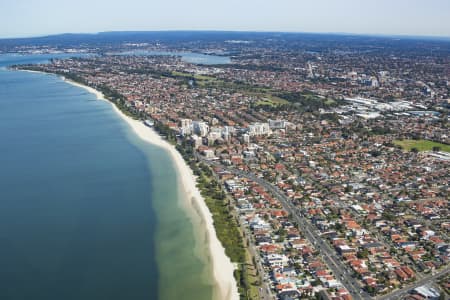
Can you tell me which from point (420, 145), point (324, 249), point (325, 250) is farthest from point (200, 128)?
point (325, 250)

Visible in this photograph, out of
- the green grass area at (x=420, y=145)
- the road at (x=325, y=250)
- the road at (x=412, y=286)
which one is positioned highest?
the green grass area at (x=420, y=145)

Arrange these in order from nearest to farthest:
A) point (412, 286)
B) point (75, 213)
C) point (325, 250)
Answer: point (412, 286), point (325, 250), point (75, 213)

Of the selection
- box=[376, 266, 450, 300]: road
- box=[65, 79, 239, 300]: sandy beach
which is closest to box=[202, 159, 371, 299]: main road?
box=[376, 266, 450, 300]: road

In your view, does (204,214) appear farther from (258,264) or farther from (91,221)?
(91,221)

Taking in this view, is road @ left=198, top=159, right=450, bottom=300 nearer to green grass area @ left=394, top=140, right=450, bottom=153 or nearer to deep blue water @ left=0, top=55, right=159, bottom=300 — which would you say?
deep blue water @ left=0, top=55, right=159, bottom=300

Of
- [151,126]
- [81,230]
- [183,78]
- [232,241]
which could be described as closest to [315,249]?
[232,241]

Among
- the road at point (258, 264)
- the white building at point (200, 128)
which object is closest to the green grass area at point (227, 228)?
the road at point (258, 264)

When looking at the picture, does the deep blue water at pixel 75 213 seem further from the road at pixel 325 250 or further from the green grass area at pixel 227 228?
the road at pixel 325 250
